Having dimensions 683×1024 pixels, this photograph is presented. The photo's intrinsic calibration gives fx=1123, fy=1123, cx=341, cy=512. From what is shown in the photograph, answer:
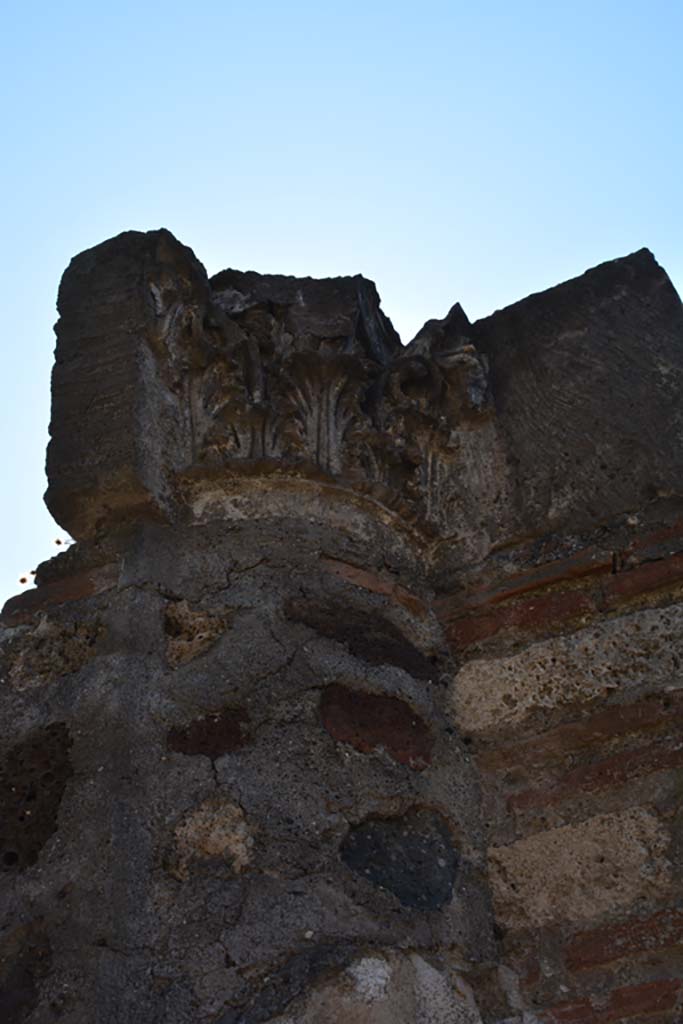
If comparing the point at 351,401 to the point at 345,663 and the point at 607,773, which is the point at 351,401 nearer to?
the point at 345,663

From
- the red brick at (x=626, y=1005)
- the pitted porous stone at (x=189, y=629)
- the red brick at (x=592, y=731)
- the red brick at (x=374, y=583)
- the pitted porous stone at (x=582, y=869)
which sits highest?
the red brick at (x=374, y=583)

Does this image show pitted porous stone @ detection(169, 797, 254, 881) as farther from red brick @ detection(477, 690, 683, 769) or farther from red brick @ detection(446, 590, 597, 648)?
red brick @ detection(446, 590, 597, 648)

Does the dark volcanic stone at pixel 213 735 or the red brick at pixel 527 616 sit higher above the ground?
the red brick at pixel 527 616

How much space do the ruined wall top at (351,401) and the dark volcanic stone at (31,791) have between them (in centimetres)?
69

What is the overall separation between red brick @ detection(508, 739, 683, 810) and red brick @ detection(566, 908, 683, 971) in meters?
0.34

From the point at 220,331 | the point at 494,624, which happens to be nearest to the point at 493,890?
the point at 494,624

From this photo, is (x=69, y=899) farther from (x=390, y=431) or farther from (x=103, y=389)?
(x=390, y=431)

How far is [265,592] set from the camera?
295 centimetres

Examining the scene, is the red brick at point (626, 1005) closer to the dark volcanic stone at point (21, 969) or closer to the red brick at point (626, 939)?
the red brick at point (626, 939)

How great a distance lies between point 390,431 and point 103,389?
917mm

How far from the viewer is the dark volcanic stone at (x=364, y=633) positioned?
2910 millimetres

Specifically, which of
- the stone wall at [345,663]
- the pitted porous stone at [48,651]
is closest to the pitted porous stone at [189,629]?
the stone wall at [345,663]

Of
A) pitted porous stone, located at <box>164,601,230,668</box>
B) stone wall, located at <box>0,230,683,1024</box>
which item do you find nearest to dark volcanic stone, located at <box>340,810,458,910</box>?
stone wall, located at <box>0,230,683,1024</box>

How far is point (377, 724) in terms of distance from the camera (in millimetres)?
2768
